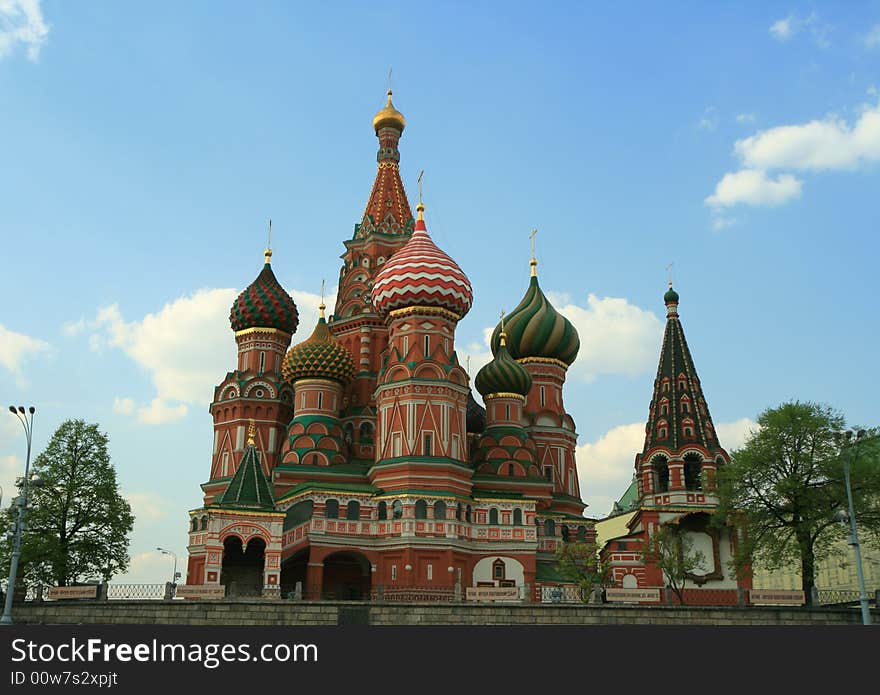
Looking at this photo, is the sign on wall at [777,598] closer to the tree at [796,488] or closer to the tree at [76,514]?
the tree at [796,488]

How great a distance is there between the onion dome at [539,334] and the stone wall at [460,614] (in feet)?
80.5

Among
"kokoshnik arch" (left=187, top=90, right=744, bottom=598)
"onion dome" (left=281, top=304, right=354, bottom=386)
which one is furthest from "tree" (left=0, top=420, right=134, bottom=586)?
"onion dome" (left=281, top=304, right=354, bottom=386)

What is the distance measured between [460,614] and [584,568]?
536 inches

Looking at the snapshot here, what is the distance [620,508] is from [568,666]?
6426cm

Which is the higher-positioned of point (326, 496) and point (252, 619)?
point (326, 496)

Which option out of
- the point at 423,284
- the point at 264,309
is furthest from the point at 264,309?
the point at 423,284

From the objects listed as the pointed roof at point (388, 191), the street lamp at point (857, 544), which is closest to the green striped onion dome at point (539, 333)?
the pointed roof at point (388, 191)

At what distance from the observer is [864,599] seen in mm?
24688

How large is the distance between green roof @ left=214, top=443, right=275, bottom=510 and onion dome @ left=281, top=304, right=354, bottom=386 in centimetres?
839

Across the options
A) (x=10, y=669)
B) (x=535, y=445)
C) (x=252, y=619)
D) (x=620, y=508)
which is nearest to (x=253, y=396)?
(x=535, y=445)

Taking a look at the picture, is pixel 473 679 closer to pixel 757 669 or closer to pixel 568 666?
pixel 568 666

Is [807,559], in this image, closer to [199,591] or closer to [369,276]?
[199,591]

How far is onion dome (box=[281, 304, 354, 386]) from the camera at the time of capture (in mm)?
46094

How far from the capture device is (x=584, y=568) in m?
40.6
